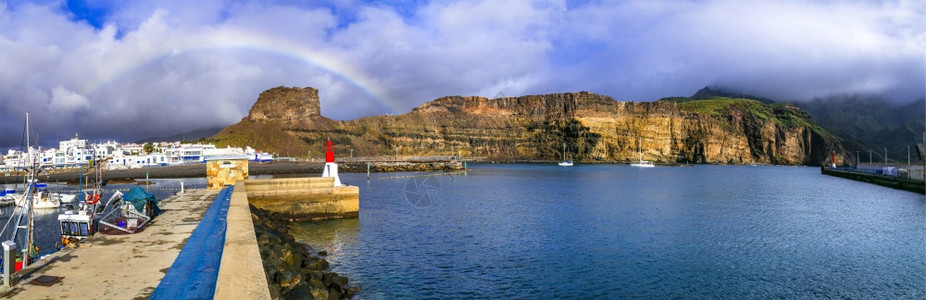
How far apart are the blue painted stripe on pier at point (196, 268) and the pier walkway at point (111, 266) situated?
233 millimetres

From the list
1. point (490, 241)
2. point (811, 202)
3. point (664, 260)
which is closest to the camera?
point (664, 260)

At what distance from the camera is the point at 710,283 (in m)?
19.9

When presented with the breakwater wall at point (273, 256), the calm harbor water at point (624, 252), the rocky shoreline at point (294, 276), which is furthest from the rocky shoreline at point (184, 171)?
the rocky shoreline at point (294, 276)

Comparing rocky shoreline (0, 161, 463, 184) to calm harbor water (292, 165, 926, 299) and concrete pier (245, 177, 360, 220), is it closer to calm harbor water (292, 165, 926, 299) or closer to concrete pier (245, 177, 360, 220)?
concrete pier (245, 177, 360, 220)

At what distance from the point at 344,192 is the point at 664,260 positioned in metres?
19.2

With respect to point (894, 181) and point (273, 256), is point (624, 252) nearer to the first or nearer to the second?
point (273, 256)

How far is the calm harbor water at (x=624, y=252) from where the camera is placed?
1919cm

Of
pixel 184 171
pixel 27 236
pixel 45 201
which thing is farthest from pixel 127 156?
pixel 27 236

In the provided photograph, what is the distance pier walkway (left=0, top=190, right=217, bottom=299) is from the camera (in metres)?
9.96

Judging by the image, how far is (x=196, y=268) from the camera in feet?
39.0

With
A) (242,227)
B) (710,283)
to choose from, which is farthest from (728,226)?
(242,227)

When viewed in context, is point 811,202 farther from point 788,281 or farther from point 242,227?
point 242,227

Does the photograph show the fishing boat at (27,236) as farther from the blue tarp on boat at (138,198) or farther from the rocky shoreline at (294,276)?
the rocky shoreline at (294,276)

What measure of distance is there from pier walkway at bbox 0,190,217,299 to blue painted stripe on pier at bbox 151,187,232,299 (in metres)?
0.23
